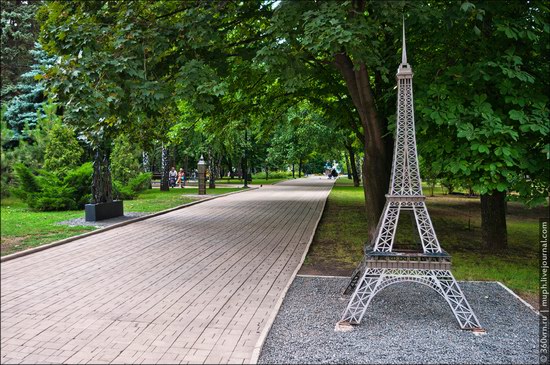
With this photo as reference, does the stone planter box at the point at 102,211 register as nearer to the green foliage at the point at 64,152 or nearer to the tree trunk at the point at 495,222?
the green foliage at the point at 64,152

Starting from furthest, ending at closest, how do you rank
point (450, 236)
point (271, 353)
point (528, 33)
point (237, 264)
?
point (450, 236) < point (237, 264) < point (528, 33) < point (271, 353)

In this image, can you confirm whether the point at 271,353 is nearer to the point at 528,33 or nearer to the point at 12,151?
the point at 12,151

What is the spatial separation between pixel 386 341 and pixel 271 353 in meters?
1.36

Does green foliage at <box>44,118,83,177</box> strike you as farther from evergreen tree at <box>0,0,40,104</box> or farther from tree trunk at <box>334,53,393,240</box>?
tree trunk at <box>334,53,393,240</box>

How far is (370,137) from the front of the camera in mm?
9969

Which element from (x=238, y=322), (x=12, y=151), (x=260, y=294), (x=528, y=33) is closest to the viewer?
(x=12, y=151)

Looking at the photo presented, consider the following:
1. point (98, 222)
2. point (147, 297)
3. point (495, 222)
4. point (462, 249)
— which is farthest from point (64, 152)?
point (495, 222)

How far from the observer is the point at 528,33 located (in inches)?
282

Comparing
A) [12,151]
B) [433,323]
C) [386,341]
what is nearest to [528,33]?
[433,323]

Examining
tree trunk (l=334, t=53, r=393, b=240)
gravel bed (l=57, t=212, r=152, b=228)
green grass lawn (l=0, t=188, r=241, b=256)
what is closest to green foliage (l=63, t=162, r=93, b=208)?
green grass lawn (l=0, t=188, r=241, b=256)

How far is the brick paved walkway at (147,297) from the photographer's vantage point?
4.18m

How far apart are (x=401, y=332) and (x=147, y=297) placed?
141 inches

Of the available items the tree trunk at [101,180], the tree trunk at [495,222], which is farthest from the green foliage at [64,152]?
the tree trunk at [495,222]

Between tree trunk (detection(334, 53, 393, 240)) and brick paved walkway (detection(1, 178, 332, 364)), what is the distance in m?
2.04
